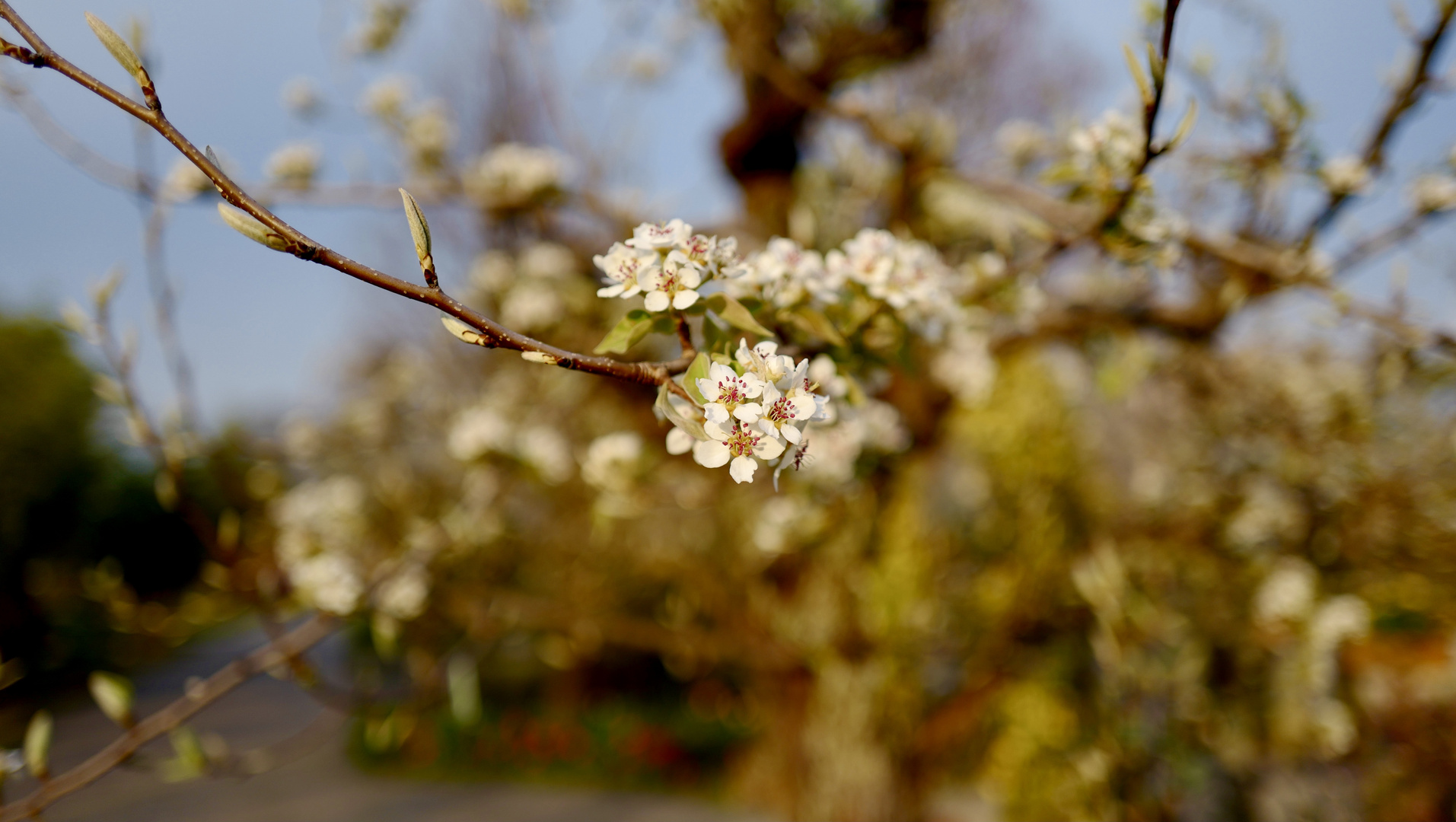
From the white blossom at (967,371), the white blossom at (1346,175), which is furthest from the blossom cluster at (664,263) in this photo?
the white blossom at (1346,175)

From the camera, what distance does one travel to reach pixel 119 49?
2.27 feet

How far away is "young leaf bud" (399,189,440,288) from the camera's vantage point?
0.65 meters

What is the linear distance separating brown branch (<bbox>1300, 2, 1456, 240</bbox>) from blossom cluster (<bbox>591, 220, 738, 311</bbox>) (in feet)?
5.08

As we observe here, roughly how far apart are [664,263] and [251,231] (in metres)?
0.39

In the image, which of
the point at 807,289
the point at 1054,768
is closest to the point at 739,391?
the point at 807,289

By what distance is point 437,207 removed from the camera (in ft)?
8.52

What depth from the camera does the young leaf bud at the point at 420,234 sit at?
0.65 meters

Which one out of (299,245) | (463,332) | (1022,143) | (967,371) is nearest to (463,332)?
(463,332)

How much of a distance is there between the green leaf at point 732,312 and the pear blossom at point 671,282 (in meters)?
0.03

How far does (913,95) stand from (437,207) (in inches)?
178

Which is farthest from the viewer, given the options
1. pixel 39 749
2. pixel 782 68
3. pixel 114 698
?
pixel 782 68

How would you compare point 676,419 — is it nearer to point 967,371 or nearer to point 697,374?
point 697,374

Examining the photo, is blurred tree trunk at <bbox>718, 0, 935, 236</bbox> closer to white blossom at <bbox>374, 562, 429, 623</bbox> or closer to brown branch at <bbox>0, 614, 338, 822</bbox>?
white blossom at <bbox>374, 562, 429, 623</bbox>

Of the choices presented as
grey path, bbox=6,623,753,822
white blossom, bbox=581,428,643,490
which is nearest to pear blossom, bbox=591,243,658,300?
white blossom, bbox=581,428,643,490
